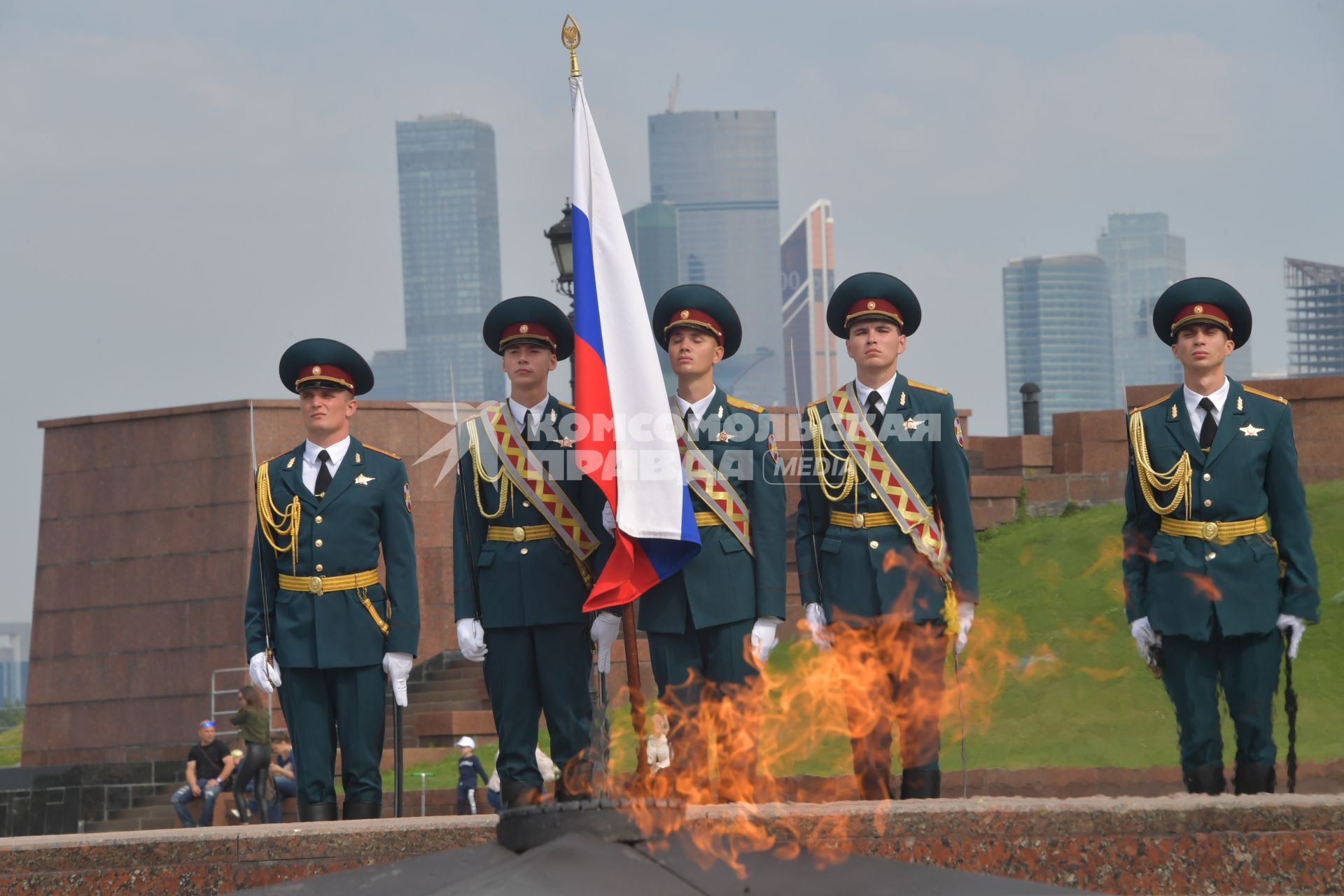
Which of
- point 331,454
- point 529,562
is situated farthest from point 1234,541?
point 331,454

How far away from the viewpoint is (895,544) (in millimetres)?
6812

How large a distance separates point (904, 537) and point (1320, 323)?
483 feet

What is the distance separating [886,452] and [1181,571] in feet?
3.87

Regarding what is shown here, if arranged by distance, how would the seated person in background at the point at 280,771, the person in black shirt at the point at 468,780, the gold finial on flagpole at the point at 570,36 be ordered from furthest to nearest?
1. the seated person in background at the point at 280,771
2. the person in black shirt at the point at 468,780
3. the gold finial on flagpole at the point at 570,36

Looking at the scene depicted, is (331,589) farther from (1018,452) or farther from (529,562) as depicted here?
(1018,452)

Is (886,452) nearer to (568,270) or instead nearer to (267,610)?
(267,610)

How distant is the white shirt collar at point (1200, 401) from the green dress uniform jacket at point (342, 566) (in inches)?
123

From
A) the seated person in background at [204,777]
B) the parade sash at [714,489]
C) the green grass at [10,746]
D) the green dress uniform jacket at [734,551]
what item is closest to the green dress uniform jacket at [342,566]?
the green dress uniform jacket at [734,551]

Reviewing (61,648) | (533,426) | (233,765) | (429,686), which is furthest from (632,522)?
(61,648)

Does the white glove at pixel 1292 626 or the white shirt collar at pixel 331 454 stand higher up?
the white shirt collar at pixel 331 454

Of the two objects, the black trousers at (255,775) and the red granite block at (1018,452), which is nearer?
the black trousers at (255,775)

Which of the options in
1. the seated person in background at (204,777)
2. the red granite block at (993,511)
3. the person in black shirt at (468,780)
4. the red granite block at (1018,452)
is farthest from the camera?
the red granite block at (1018,452)

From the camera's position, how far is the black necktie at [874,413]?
690 cm

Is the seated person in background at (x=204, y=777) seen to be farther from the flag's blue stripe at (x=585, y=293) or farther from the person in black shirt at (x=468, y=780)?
the flag's blue stripe at (x=585, y=293)
